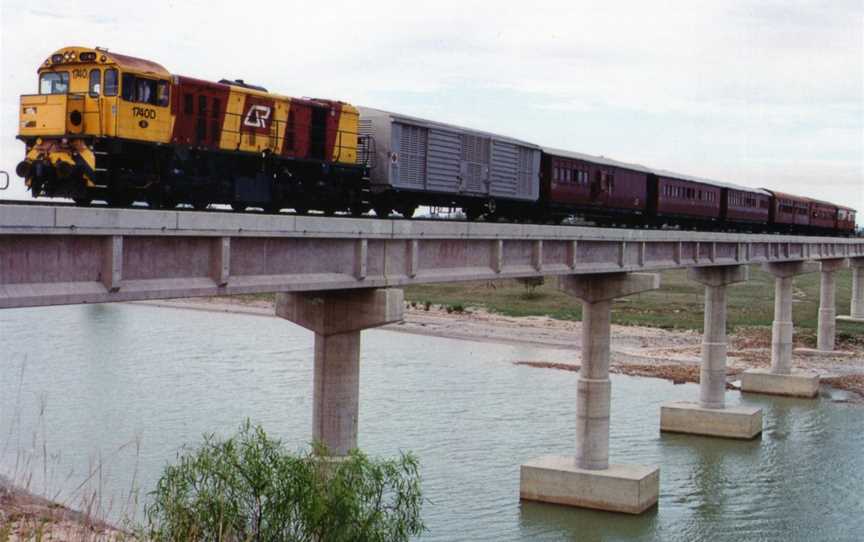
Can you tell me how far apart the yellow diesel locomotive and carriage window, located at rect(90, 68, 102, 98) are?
2cm

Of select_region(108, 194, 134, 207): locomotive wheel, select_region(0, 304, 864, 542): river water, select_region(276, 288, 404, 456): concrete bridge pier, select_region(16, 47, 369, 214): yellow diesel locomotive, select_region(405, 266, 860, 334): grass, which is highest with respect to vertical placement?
select_region(16, 47, 369, 214): yellow diesel locomotive

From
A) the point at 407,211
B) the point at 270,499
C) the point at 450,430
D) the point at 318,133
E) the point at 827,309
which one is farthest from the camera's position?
the point at 827,309

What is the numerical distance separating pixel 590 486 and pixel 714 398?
1429cm

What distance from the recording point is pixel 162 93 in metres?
19.1

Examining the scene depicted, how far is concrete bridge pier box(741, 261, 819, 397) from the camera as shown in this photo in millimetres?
51438

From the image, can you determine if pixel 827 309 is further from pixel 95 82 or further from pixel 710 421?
pixel 95 82

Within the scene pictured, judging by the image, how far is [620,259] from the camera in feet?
100

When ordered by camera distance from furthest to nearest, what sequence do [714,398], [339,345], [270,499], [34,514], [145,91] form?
[714,398], [34,514], [145,91], [339,345], [270,499]

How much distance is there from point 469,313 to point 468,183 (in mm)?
52459

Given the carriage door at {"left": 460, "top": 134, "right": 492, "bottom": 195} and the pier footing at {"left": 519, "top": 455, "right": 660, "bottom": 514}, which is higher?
the carriage door at {"left": 460, "top": 134, "right": 492, "bottom": 195}

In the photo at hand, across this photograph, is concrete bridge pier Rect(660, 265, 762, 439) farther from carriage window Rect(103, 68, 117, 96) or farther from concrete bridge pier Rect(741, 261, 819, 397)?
carriage window Rect(103, 68, 117, 96)

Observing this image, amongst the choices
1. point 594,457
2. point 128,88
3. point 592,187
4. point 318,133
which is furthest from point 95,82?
point 592,187

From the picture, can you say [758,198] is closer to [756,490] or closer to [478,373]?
[478,373]

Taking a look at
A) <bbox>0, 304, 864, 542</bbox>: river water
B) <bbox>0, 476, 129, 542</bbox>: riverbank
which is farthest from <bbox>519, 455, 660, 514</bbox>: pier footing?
<bbox>0, 476, 129, 542</bbox>: riverbank
